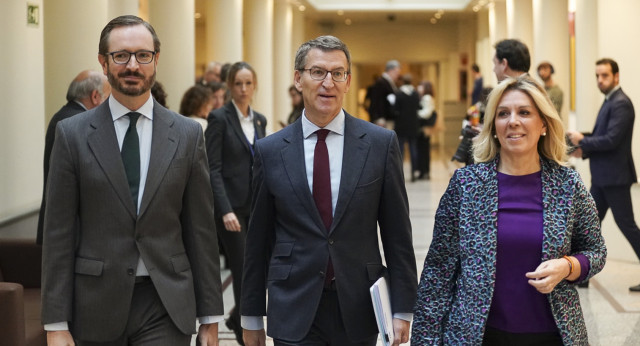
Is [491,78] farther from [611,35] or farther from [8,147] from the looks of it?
[8,147]

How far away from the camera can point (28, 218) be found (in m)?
7.45

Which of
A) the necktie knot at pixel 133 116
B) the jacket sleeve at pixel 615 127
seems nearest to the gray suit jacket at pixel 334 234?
the necktie knot at pixel 133 116

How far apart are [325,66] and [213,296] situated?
35.2 inches

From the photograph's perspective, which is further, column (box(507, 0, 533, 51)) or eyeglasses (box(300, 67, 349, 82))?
column (box(507, 0, 533, 51))

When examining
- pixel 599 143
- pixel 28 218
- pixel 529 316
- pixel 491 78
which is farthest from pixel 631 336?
pixel 491 78

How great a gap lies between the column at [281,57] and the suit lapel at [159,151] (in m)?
21.6

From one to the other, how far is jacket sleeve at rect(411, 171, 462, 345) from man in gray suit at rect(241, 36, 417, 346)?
0.08 m

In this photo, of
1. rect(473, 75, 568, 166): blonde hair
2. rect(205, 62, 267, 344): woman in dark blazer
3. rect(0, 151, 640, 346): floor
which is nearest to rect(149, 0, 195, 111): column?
rect(0, 151, 640, 346): floor

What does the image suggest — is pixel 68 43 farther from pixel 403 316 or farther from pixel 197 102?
pixel 403 316

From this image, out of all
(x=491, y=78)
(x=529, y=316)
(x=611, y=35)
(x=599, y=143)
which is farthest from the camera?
(x=491, y=78)

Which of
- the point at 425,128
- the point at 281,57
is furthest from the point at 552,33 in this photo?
the point at 281,57

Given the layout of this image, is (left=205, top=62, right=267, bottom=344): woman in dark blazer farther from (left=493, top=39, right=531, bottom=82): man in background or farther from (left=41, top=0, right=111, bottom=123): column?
(left=41, top=0, right=111, bottom=123): column

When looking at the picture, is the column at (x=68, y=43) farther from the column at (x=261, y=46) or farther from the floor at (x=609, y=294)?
the column at (x=261, y=46)

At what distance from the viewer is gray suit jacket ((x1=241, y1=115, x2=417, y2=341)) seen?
345 cm
